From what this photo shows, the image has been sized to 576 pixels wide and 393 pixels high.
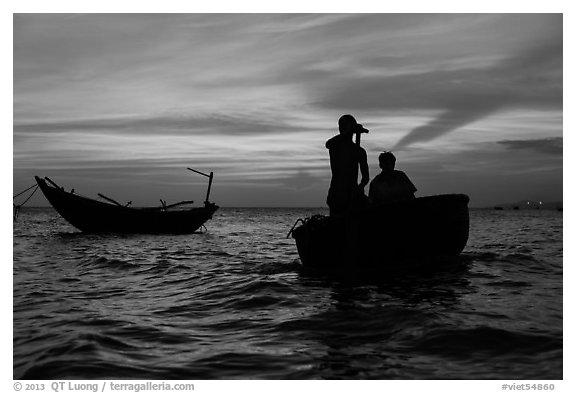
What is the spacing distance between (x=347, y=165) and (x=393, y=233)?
1455 millimetres

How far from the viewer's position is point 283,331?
6.23 m

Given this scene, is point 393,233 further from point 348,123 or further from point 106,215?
point 106,215

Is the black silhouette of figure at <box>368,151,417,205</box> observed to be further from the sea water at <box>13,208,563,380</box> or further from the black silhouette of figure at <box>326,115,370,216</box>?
the sea water at <box>13,208,563,380</box>

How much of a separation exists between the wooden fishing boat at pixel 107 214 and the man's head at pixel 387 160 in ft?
82.7

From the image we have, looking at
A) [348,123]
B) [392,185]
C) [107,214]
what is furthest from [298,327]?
[107,214]

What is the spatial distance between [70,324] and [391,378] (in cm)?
428

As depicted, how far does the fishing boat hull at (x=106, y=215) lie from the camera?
31.7m

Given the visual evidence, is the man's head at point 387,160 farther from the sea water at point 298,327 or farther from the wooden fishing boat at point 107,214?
the wooden fishing boat at point 107,214

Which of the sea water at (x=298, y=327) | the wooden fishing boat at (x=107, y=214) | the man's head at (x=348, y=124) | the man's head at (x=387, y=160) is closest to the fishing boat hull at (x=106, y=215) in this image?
the wooden fishing boat at (x=107, y=214)

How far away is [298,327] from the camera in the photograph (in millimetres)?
6395

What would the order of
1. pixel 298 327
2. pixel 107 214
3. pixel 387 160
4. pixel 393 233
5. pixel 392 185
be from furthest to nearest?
pixel 107 214, pixel 392 185, pixel 387 160, pixel 393 233, pixel 298 327

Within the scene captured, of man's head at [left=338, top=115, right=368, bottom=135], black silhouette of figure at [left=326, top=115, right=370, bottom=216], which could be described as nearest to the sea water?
black silhouette of figure at [left=326, top=115, right=370, bottom=216]
